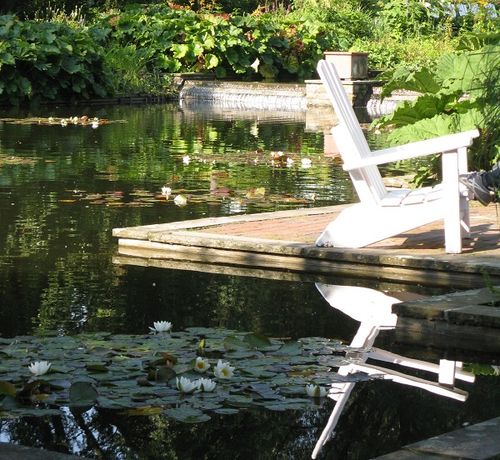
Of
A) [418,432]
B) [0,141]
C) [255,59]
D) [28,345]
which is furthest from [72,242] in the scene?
[255,59]

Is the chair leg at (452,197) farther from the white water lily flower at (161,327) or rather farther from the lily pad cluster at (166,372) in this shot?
the white water lily flower at (161,327)

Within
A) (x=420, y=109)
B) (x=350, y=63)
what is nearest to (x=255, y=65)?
(x=350, y=63)

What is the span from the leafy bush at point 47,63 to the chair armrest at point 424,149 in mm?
17622

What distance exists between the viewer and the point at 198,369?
4.78 meters

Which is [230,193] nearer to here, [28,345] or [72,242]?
[72,242]

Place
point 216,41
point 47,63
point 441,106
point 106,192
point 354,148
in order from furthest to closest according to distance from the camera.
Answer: point 216,41 → point 47,63 → point 106,192 → point 441,106 → point 354,148

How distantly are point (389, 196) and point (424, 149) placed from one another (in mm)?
556

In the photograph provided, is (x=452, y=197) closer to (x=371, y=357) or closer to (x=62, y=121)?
(x=371, y=357)

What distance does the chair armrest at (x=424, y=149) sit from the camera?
6.77 m

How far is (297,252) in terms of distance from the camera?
7.47 meters

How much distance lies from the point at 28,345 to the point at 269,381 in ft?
3.53

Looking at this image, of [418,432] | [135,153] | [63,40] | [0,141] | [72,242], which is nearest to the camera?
[418,432]

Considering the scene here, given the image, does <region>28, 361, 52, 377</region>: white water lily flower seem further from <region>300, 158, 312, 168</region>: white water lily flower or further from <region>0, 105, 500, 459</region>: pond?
<region>300, 158, 312, 168</region>: white water lily flower

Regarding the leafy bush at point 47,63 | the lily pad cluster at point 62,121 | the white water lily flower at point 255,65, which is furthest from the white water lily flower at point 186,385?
the white water lily flower at point 255,65
